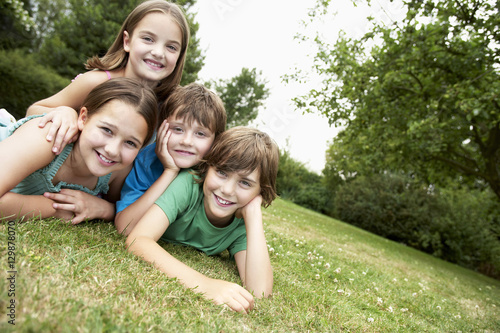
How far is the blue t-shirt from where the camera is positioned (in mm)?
3012

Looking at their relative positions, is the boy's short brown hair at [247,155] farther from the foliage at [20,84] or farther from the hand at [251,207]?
the foliage at [20,84]

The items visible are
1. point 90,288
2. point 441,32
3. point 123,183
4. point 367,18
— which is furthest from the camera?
point 367,18

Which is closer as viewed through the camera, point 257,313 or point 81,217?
point 257,313

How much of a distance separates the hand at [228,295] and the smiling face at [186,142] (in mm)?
1238

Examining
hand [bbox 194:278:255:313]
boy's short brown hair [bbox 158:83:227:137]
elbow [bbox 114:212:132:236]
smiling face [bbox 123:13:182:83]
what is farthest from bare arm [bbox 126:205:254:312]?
smiling face [bbox 123:13:182:83]

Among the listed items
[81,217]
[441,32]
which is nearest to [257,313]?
[81,217]

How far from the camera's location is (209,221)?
117 inches

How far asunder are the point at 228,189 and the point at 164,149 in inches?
28.9

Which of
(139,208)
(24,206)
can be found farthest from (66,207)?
(139,208)

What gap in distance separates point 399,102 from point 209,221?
28.3 feet

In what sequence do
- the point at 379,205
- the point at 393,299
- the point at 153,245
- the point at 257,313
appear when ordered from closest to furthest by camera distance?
the point at 257,313, the point at 153,245, the point at 393,299, the point at 379,205

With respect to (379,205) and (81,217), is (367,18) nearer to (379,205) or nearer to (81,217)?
(81,217)

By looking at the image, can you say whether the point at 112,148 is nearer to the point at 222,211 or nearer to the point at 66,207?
the point at 66,207

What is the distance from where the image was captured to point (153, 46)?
127 inches
